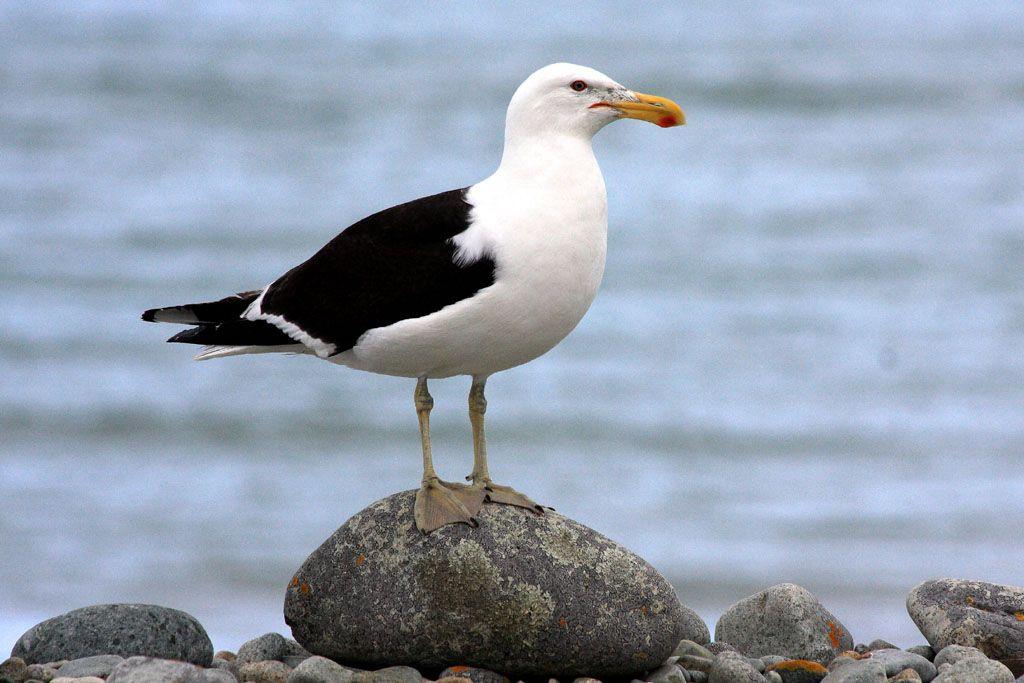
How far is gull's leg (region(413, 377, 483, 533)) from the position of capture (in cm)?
753

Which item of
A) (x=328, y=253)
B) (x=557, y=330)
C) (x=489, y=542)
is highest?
(x=328, y=253)

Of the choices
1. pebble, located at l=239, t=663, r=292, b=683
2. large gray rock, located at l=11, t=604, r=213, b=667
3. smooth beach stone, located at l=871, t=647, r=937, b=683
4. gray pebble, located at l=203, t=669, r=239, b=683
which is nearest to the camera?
gray pebble, located at l=203, t=669, r=239, b=683

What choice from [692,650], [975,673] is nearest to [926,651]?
[975,673]

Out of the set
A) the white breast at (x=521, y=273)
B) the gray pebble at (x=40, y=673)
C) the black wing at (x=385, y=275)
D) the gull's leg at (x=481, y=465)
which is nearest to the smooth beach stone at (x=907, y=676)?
the gull's leg at (x=481, y=465)

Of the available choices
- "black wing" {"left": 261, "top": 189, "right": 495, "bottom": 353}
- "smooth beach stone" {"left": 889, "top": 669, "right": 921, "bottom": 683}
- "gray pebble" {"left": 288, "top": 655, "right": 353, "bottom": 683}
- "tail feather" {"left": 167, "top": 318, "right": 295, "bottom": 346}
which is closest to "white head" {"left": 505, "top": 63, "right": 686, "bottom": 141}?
"black wing" {"left": 261, "top": 189, "right": 495, "bottom": 353}

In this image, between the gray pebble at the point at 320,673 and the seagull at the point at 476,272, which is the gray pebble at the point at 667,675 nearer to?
the seagull at the point at 476,272

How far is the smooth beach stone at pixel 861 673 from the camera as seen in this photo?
721cm

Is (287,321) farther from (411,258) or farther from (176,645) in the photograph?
(176,645)

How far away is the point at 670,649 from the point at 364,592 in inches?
65.7

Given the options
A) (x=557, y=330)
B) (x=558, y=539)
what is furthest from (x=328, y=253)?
(x=558, y=539)

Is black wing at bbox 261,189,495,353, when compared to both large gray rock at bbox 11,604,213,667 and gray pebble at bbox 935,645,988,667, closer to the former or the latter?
large gray rock at bbox 11,604,213,667

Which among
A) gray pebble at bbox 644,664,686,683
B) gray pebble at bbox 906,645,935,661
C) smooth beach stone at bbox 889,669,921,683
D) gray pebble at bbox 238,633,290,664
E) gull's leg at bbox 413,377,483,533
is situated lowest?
smooth beach stone at bbox 889,669,921,683

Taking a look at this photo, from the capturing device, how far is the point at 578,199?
283 inches

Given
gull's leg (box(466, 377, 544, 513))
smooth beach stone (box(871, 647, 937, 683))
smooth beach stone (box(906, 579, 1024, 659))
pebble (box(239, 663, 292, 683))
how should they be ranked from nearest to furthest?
1. pebble (box(239, 663, 292, 683))
2. smooth beach stone (box(871, 647, 937, 683))
3. gull's leg (box(466, 377, 544, 513))
4. smooth beach stone (box(906, 579, 1024, 659))
